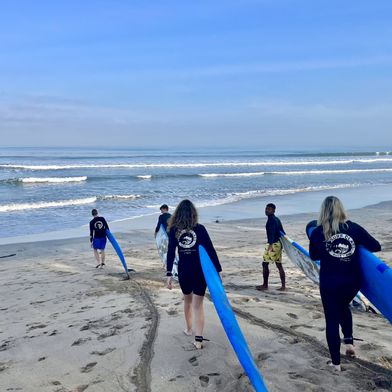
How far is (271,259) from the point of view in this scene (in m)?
7.22

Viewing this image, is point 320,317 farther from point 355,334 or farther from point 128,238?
point 128,238

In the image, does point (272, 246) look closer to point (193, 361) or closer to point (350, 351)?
point (350, 351)

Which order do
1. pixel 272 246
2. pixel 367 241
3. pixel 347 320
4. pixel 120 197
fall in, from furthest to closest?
1. pixel 120 197
2. pixel 272 246
3. pixel 347 320
4. pixel 367 241

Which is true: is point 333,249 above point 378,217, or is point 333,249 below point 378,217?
above

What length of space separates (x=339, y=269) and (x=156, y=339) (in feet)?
6.67

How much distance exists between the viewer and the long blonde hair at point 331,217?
3760 millimetres

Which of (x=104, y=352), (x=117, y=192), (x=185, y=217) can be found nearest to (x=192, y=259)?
(x=185, y=217)

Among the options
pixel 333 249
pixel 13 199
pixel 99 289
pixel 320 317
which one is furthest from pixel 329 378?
pixel 13 199

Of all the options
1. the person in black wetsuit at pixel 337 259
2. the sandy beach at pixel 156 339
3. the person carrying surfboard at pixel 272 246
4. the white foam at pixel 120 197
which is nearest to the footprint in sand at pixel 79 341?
the sandy beach at pixel 156 339

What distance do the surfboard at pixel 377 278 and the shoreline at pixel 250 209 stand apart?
11404 mm

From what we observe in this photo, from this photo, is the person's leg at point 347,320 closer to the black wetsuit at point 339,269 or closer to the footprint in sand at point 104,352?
the black wetsuit at point 339,269

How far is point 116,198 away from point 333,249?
69.4 ft

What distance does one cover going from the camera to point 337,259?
3.75 metres

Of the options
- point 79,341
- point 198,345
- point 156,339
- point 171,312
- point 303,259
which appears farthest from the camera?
point 303,259
